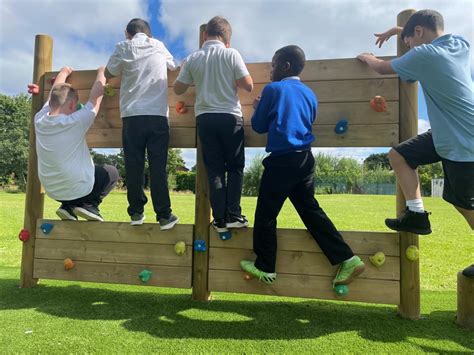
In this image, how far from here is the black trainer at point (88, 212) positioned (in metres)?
3.85

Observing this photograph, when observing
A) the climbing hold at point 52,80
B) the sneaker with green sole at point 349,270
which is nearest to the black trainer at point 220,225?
the sneaker with green sole at point 349,270

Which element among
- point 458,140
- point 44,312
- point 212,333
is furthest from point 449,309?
point 44,312

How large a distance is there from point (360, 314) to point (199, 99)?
253 centimetres

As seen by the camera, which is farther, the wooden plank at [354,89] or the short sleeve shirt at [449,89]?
the wooden plank at [354,89]

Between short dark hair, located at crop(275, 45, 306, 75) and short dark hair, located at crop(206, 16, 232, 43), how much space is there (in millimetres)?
638

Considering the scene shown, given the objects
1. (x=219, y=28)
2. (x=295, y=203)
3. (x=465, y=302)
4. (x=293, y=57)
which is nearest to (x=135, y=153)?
(x=219, y=28)

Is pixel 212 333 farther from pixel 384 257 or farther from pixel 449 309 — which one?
pixel 449 309

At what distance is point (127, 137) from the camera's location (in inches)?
141

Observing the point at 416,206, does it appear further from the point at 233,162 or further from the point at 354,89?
the point at 233,162

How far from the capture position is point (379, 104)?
3.48 meters

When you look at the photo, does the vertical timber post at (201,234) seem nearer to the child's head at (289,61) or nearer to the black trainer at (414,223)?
the child's head at (289,61)

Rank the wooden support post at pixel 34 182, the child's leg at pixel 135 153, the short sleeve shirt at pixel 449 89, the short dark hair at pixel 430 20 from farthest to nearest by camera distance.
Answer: the wooden support post at pixel 34 182, the child's leg at pixel 135 153, the short dark hair at pixel 430 20, the short sleeve shirt at pixel 449 89

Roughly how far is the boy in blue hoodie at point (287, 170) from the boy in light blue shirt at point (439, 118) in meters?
0.58

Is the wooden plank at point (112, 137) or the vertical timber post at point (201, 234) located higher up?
the wooden plank at point (112, 137)
